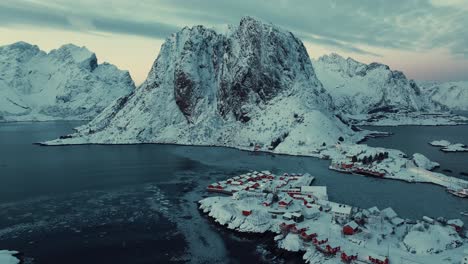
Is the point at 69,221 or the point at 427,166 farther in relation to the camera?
the point at 427,166

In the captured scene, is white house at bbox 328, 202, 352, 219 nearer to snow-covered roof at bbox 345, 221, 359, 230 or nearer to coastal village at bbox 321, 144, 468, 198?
snow-covered roof at bbox 345, 221, 359, 230

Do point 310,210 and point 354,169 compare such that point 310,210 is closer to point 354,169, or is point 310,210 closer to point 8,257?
point 354,169

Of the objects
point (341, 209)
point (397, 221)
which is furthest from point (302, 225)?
point (397, 221)

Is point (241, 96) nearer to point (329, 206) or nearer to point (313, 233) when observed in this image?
point (329, 206)

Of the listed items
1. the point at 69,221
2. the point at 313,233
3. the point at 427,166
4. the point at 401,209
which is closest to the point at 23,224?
the point at 69,221

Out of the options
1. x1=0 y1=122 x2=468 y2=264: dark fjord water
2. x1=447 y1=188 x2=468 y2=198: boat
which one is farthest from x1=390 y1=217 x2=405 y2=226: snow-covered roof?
x1=447 y1=188 x2=468 y2=198: boat

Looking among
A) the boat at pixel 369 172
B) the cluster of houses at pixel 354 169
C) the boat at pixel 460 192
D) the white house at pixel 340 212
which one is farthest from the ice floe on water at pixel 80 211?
the boat at pixel 460 192
